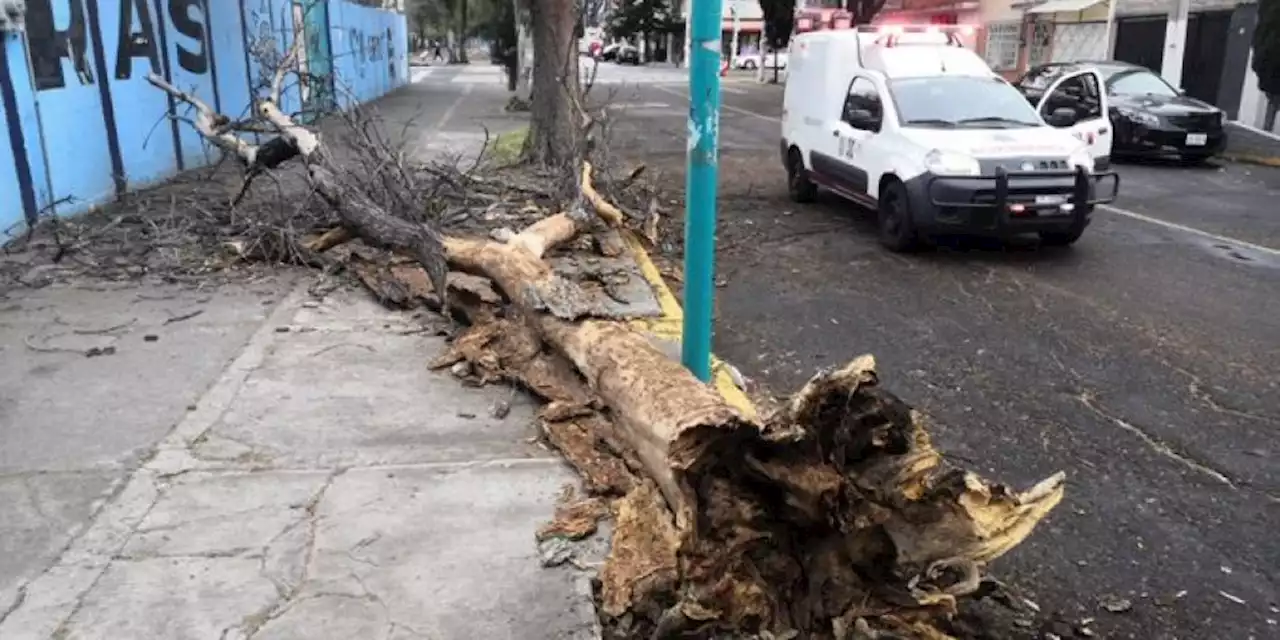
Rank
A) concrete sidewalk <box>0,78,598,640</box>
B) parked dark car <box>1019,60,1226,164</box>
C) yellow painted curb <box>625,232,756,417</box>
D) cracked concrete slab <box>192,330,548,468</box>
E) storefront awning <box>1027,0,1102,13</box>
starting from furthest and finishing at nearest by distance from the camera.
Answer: storefront awning <box>1027,0,1102,13</box> → parked dark car <box>1019,60,1226,164</box> → yellow painted curb <box>625,232,756,417</box> → cracked concrete slab <box>192,330,548,468</box> → concrete sidewalk <box>0,78,598,640</box>

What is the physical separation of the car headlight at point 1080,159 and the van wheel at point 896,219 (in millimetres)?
1480

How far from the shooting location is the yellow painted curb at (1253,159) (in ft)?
54.4

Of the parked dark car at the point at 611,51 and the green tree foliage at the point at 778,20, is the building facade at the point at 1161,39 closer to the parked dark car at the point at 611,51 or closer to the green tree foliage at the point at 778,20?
the green tree foliage at the point at 778,20

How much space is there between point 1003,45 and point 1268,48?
53.0ft

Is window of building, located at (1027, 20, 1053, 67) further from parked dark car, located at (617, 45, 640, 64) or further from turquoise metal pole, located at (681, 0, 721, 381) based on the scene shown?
parked dark car, located at (617, 45, 640, 64)

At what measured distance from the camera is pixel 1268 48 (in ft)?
59.6

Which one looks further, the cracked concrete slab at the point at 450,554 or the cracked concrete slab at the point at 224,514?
the cracked concrete slab at the point at 224,514

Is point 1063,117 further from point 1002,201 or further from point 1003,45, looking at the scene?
point 1003,45

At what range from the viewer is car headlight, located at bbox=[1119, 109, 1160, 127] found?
1630 cm

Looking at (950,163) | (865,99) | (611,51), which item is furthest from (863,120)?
(611,51)

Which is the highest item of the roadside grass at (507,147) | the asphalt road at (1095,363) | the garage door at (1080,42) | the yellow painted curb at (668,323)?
the garage door at (1080,42)

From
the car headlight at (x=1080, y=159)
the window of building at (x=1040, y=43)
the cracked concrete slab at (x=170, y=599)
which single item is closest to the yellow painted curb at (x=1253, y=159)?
the car headlight at (x=1080, y=159)

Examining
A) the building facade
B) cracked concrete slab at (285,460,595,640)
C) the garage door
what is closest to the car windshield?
the building facade

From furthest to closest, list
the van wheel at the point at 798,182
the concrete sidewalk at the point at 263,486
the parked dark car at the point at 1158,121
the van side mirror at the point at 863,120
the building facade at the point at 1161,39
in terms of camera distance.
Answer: the building facade at the point at 1161,39 < the parked dark car at the point at 1158,121 < the van wheel at the point at 798,182 < the van side mirror at the point at 863,120 < the concrete sidewalk at the point at 263,486
